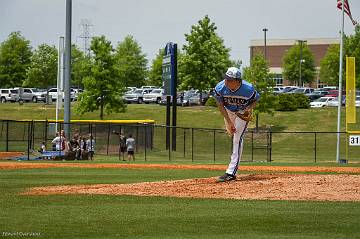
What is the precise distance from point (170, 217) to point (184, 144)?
31.1 meters

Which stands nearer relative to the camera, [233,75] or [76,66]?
[233,75]

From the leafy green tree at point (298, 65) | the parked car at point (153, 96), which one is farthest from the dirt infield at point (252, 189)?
the leafy green tree at point (298, 65)

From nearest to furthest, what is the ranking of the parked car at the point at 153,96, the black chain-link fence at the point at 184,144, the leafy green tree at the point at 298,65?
the black chain-link fence at the point at 184,144, the parked car at the point at 153,96, the leafy green tree at the point at 298,65

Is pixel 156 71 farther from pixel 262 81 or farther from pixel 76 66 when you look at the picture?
pixel 262 81

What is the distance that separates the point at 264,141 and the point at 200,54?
1904cm

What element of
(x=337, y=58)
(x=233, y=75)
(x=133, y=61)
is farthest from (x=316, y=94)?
(x=233, y=75)

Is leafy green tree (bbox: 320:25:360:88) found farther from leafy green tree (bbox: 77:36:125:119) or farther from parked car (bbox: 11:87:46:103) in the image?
parked car (bbox: 11:87:46:103)

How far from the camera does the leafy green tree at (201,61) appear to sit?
2778 inches

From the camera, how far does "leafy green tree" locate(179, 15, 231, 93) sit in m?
70.6

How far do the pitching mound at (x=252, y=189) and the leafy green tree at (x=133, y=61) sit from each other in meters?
78.4

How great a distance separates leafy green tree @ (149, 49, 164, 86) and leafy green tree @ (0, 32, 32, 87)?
14436 millimetres

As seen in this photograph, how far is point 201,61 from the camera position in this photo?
71000 mm

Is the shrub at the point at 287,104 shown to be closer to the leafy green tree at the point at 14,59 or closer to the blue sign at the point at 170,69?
the blue sign at the point at 170,69

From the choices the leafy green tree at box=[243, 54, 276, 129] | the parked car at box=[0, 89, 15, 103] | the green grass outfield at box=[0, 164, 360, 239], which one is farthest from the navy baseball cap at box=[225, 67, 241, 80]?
the parked car at box=[0, 89, 15, 103]
